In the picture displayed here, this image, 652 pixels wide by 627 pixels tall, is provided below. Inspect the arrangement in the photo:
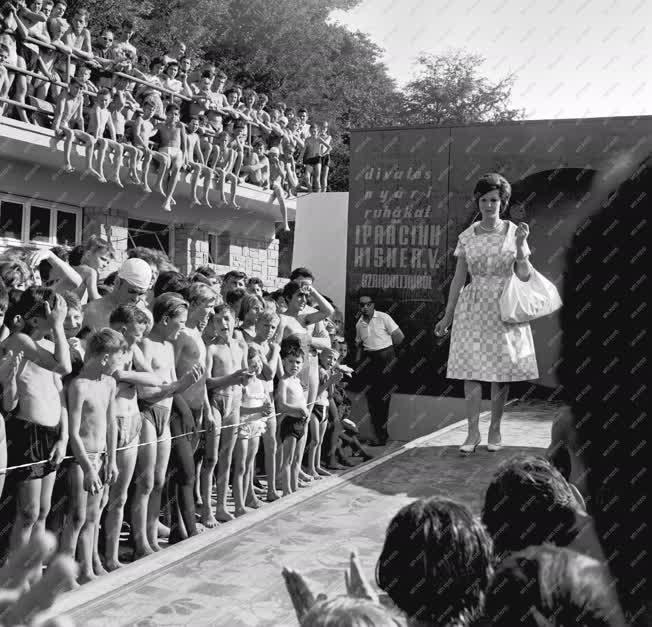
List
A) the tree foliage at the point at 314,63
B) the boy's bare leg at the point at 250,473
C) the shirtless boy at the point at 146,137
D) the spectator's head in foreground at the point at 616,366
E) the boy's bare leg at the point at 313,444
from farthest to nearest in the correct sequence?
the tree foliage at the point at 314,63 < the shirtless boy at the point at 146,137 < the boy's bare leg at the point at 313,444 < the boy's bare leg at the point at 250,473 < the spectator's head in foreground at the point at 616,366

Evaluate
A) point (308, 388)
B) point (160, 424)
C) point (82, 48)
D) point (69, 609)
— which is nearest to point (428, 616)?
point (69, 609)

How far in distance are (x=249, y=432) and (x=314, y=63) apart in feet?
109

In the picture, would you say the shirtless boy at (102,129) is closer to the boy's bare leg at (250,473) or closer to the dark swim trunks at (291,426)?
the dark swim trunks at (291,426)

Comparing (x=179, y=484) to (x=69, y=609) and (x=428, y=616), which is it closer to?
(x=69, y=609)

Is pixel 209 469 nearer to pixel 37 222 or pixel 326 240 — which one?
pixel 326 240

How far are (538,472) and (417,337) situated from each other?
895cm

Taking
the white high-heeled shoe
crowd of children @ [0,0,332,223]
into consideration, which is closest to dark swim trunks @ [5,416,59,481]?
the white high-heeled shoe

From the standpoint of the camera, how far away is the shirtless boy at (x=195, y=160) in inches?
623

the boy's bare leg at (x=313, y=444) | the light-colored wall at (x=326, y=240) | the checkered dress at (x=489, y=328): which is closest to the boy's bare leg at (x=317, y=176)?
the light-colored wall at (x=326, y=240)

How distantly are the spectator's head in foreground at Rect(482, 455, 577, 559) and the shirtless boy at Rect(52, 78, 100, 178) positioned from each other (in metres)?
12.1

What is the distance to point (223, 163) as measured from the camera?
676 inches

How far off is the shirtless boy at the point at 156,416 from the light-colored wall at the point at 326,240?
769cm

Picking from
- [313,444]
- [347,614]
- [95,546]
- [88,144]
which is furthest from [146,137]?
[347,614]

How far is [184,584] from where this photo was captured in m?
3.59
